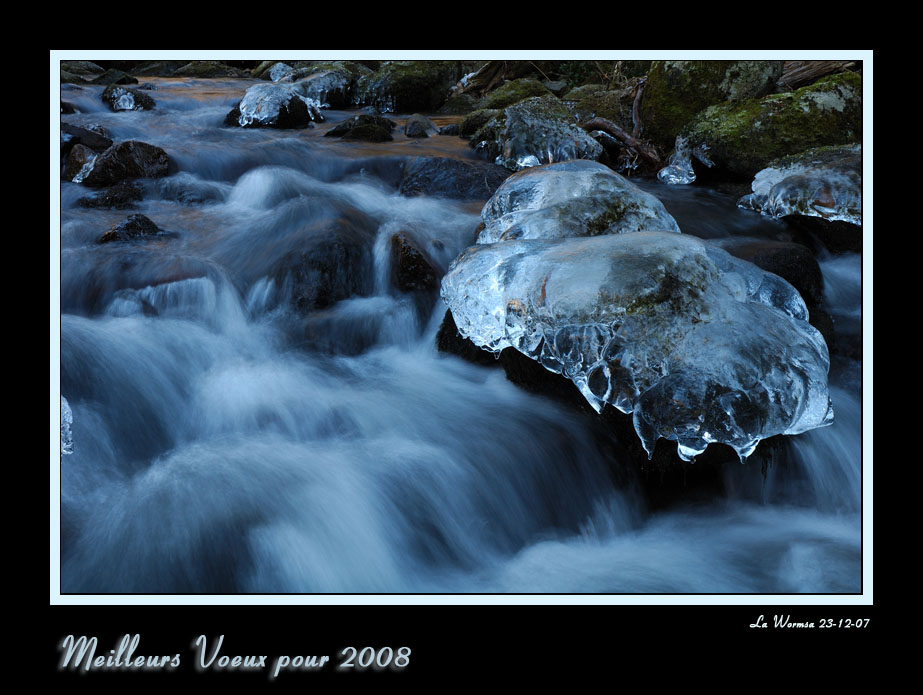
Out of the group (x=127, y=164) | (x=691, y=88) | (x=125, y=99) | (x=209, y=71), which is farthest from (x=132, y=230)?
(x=691, y=88)

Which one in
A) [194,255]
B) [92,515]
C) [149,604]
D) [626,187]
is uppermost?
[626,187]

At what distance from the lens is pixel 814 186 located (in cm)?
474

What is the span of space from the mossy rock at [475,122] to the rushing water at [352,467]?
3439 mm

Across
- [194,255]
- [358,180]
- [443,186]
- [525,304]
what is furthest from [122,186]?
[525,304]

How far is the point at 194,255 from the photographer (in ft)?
14.3

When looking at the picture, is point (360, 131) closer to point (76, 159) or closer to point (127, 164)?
point (127, 164)

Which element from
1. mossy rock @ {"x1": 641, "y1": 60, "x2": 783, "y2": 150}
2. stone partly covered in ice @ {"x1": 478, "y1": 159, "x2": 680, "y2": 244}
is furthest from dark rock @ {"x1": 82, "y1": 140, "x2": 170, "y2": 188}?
mossy rock @ {"x1": 641, "y1": 60, "x2": 783, "y2": 150}

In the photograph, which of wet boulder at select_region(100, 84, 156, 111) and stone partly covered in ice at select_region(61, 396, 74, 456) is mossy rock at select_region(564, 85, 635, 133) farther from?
stone partly covered in ice at select_region(61, 396, 74, 456)

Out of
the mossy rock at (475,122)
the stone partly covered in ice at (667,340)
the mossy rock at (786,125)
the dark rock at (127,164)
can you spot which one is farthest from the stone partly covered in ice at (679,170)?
the dark rock at (127,164)

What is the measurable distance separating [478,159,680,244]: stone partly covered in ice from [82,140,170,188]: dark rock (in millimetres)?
2962

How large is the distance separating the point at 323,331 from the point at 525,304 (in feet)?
4.97

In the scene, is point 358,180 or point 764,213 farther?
point 358,180

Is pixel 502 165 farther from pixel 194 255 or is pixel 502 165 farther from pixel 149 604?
pixel 149 604

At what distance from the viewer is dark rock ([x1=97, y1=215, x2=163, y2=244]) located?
4.44m
